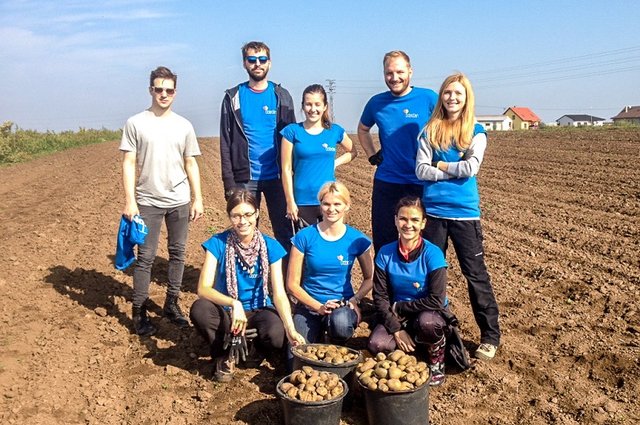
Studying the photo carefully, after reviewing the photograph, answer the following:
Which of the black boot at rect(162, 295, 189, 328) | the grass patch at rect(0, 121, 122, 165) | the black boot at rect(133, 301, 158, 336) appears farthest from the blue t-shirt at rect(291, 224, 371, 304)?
the grass patch at rect(0, 121, 122, 165)

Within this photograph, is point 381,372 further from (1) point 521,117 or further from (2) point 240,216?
(1) point 521,117

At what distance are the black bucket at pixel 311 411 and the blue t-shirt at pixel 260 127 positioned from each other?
214 cm

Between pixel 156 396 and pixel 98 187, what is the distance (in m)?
11.6

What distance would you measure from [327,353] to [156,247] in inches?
76.5

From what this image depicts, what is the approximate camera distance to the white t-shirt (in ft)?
15.6

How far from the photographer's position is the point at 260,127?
4988 mm

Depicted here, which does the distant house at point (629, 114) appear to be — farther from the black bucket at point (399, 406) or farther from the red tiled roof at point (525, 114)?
the black bucket at point (399, 406)

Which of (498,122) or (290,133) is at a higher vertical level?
(290,133)

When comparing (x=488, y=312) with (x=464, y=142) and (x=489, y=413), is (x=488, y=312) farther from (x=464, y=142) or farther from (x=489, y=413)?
(x=464, y=142)

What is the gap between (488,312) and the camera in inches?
171

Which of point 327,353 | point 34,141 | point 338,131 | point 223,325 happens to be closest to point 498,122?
point 34,141

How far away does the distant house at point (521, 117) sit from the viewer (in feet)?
312

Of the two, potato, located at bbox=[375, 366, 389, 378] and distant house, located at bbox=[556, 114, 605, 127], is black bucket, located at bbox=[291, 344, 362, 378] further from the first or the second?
distant house, located at bbox=[556, 114, 605, 127]

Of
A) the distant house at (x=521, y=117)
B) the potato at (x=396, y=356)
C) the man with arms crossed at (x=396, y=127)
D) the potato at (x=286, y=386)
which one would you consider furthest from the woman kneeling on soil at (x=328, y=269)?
the distant house at (x=521, y=117)
